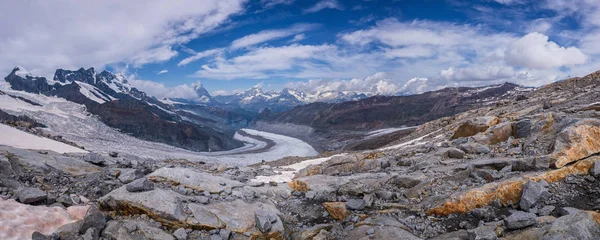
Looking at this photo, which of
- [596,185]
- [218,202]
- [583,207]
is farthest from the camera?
[218,202]

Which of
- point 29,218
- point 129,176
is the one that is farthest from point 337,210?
point 29,218

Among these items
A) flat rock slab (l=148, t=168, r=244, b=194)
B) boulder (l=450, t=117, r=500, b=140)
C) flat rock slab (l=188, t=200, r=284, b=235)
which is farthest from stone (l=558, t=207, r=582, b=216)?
boulder (l=450, t=117, r=500, b=140)

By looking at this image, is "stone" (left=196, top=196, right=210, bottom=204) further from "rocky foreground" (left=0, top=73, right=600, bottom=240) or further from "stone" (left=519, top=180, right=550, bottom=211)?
Answer: "stone" (left=519, top=180, right=550, bottom=211)

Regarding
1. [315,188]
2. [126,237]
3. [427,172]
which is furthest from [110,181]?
[427,172]

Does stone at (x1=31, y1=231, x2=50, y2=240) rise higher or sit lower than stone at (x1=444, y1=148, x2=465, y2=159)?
lower

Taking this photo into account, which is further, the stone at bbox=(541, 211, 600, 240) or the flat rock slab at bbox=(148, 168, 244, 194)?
the flat rock slab at bbox=(148, 168, 244, 194)

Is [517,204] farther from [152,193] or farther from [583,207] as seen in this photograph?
[152,193]

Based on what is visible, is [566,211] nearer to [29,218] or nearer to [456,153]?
[456,153]
